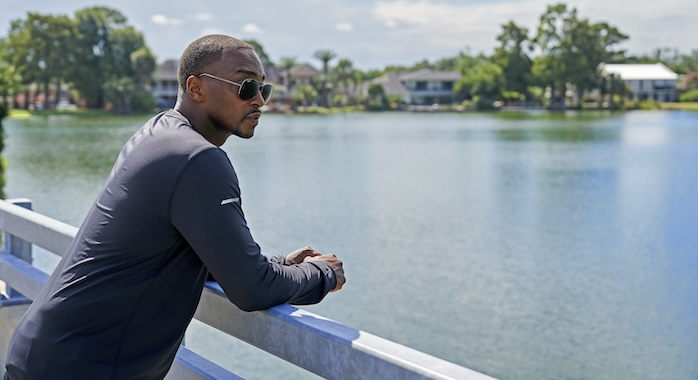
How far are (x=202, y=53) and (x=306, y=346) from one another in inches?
36.4

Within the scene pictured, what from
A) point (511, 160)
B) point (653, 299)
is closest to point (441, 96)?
point (511, 160)

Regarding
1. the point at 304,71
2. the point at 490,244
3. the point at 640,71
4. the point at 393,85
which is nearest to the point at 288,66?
the point at 304,71

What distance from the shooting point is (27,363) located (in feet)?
7.62

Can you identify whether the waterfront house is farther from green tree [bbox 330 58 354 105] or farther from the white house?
the white house

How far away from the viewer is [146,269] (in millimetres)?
2305

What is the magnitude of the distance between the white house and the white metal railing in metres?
127

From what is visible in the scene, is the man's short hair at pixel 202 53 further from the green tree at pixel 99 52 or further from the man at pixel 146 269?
the green tree at pixel 99 52

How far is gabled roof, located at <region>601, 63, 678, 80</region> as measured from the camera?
125 meters

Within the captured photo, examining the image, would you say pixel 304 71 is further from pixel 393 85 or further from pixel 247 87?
pixel 247 87

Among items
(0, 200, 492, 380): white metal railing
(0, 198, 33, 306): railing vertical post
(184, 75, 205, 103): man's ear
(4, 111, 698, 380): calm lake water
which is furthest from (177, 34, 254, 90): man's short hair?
(4, 111, 698, 380): calm lake water

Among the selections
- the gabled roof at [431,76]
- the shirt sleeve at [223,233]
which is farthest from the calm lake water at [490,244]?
the gabled roof at [431,76]

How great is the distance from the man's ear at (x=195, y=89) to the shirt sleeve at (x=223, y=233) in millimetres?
335

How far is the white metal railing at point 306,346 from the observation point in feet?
6.06

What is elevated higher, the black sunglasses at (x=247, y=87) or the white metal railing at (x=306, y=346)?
the black sunglasses at (x=247, y=87)
